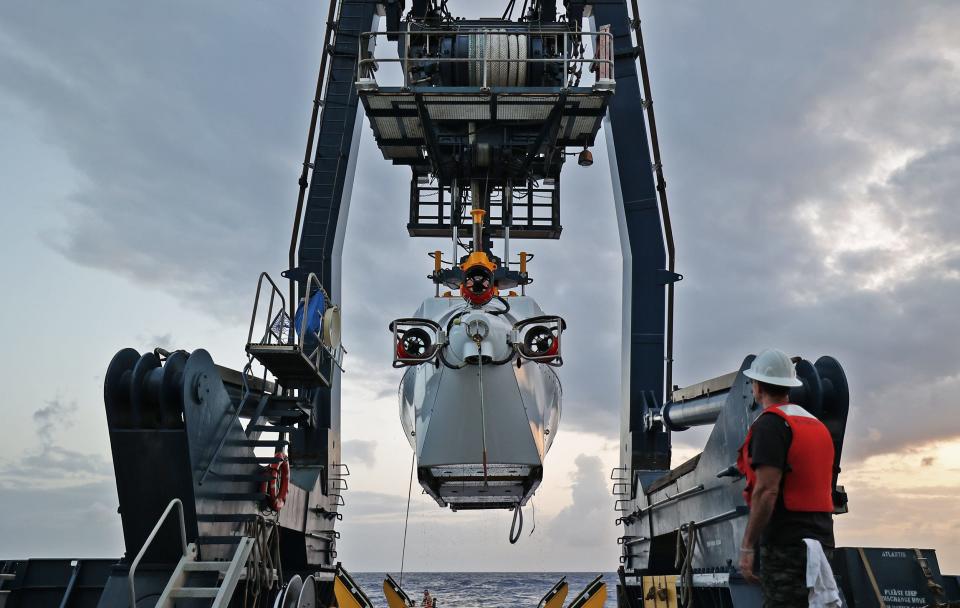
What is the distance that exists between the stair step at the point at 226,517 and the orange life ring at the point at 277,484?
547mm

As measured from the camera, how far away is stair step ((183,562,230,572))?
816 centimetres

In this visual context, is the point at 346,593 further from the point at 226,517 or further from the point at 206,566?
the point at 206,566

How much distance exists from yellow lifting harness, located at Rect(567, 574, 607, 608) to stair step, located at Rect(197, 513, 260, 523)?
7.13 metres

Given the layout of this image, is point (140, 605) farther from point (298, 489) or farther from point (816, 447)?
point (816, 447)

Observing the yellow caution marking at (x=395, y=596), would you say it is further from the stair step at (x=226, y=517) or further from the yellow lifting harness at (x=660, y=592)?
the stair step at (x=226, y=517)

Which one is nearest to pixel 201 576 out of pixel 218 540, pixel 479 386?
pixel 218 540

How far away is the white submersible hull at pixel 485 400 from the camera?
12.2 m

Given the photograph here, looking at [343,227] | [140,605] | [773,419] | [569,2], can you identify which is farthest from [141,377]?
[569,2]

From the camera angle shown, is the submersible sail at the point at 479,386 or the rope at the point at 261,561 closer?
the rope at the point at 261,561

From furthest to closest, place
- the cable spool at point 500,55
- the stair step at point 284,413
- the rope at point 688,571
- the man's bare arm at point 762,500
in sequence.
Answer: the cable spool at point 500,55 → the stair step at point 284,413 → the rope at point 688,571 → the man's bare arm at point 762,500

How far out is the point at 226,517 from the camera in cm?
895

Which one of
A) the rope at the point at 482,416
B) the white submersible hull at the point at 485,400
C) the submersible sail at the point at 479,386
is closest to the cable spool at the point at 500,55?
the submersible sail at the point at 479,386

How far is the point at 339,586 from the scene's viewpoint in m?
13.6

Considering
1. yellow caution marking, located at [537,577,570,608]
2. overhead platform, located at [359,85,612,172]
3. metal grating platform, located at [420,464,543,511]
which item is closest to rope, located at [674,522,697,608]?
metal grating platform, located at [420,464,543,511]
